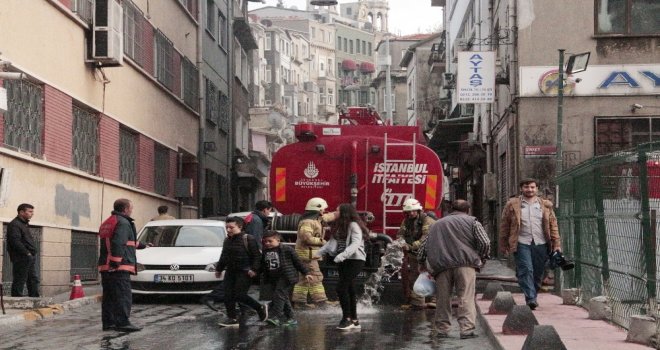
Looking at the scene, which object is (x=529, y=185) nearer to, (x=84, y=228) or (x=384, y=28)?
(x=84, y=228)

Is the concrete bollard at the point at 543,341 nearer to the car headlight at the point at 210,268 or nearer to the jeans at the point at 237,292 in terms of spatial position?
the jeans at the point at 237,292

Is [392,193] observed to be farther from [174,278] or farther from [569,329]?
[569,329]

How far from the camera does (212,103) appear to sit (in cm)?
4125

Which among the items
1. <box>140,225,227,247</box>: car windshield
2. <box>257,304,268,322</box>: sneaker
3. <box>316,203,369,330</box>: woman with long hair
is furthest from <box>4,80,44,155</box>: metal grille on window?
<box>316,203,369,330</box>: woman with long hair

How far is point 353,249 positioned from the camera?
14305 millimetres

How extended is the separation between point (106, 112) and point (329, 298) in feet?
29.5

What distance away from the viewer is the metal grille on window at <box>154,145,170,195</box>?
3244cm

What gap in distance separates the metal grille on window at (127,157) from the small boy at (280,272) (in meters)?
13.4

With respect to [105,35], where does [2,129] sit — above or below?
below

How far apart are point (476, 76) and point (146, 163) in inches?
347

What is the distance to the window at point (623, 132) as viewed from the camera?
26797 millimetres

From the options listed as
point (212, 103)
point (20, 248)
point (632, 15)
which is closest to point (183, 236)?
point (20, 248)

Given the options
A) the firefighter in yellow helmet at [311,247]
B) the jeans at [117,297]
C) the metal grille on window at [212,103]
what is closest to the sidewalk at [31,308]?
the jeans at [117,297]

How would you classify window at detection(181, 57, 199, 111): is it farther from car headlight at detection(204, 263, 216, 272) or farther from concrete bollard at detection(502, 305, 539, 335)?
concrete bollard at detection(502, 305, 539, 335)
